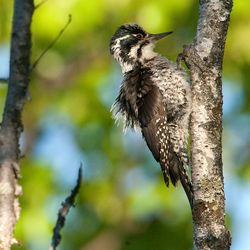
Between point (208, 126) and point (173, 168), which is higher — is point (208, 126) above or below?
below

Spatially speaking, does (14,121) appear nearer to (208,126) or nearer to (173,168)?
(208,126)

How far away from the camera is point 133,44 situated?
21.8 feet

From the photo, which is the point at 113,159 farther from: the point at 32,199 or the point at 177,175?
the point at 177,175

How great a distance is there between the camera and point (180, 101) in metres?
5.55

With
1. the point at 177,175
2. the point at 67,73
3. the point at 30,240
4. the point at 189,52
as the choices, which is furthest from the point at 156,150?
the point at 67,73

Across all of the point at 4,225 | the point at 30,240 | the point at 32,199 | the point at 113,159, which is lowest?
the point at 4,225

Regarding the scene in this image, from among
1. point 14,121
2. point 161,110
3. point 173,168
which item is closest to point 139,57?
point 161,110

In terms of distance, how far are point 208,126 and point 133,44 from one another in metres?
2.54

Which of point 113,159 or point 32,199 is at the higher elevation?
point 113,159

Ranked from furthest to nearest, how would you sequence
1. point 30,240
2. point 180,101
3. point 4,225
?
point 30,240, point 180,101, point 4,225

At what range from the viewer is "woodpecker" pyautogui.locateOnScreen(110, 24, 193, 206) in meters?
5.82

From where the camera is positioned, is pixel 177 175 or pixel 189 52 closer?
pixel 189 52

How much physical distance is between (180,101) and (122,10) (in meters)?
2.33

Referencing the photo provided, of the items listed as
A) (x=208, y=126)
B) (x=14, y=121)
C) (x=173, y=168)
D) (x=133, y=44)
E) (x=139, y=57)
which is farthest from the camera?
(x=133, y=44)
